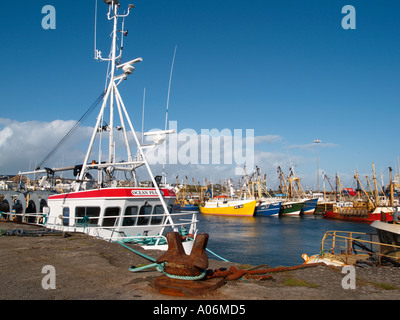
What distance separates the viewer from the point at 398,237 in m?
10.8

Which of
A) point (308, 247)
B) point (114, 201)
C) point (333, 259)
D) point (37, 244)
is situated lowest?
point (308, 247)

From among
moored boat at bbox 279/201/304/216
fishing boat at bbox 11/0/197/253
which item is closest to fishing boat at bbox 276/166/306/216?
moored boat at bbox 279/201/304/216

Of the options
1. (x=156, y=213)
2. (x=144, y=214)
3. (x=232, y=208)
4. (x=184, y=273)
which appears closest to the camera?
(x=184, y=273)

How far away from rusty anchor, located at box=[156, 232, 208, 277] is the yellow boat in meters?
71.5

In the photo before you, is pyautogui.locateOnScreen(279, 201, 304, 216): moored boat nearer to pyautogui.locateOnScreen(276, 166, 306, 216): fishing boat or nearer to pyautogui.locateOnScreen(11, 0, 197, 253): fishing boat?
pyautogui.locateOnScreen(276, 166, 306, 216): fishing boat

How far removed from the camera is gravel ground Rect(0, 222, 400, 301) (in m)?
5.35

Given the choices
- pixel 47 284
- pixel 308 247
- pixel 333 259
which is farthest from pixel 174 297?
pixel 308 247

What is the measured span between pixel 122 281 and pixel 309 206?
3353 inches

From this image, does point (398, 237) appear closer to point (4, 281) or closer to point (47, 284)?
point (47, 284)

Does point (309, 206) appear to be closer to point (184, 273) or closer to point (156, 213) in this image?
Result: point (156, 213)

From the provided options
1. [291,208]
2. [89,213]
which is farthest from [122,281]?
[291,208]

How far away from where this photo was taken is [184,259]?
18.2 feet

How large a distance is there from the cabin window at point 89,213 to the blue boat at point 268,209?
6789 centimetres
